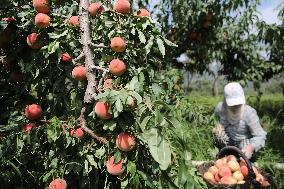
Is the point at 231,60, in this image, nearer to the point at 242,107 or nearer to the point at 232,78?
the point at 232,78

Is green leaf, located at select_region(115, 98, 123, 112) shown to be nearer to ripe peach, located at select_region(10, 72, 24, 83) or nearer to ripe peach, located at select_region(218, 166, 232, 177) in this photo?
ripe peach, located at select_region(10, 72, 24, 83)

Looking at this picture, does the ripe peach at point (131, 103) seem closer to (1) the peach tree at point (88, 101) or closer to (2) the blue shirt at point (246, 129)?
(1) the peach tree at point (88, 101)

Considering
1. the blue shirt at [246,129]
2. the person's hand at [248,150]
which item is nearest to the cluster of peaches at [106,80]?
the person's hand at [248,150]

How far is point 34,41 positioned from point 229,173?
1.70m

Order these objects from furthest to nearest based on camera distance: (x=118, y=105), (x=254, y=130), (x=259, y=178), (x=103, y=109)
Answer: (x=254, y=130), (x=259, y=178), (x=103, y=109), (x=118, y=105)

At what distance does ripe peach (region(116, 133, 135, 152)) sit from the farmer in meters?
1.92

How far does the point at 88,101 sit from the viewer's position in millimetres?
1584

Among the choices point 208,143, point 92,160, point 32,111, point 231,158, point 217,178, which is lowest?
point 208,143

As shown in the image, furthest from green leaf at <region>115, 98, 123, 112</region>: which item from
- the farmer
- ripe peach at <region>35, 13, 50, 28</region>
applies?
the farmer

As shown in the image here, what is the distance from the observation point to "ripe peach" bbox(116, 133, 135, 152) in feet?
4.65

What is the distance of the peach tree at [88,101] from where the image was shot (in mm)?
1390

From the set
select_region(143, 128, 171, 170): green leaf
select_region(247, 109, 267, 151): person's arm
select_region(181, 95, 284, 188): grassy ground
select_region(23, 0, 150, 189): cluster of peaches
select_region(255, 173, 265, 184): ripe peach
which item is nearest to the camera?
select_region(143, 128, 171, 170): green leaf

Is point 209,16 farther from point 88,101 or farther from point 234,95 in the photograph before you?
point 88,101

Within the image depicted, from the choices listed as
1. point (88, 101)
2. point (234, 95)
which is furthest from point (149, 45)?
point (234, 95)
